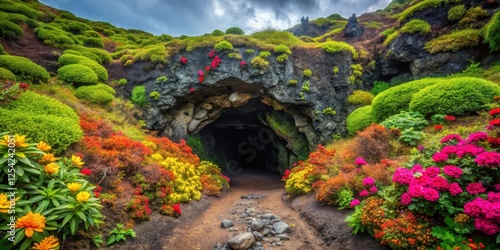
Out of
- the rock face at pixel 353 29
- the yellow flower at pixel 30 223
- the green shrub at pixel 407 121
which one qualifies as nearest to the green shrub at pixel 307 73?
the green shrub at pixel 407 121

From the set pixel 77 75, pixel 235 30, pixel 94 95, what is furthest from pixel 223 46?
pixel 77 75

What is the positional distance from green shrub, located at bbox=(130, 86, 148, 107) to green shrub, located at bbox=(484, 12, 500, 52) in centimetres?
1906

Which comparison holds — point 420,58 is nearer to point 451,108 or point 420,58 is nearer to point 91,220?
point 451,108

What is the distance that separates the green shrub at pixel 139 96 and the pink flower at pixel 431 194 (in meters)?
15.2

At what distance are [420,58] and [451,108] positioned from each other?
7.11 m

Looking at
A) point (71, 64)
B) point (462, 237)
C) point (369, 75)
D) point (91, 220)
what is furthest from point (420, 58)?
point (71, 64)

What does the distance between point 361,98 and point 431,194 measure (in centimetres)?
1211

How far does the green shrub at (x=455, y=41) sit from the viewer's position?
11.9 meters

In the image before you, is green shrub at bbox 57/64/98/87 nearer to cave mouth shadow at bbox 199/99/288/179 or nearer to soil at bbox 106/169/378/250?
cave mouth shadow at bbox 199/99/288/179

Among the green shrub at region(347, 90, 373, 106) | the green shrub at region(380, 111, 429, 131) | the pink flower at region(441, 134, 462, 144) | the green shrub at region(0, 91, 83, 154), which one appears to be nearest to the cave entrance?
the green shrub at region(347, 90, 373, 106)

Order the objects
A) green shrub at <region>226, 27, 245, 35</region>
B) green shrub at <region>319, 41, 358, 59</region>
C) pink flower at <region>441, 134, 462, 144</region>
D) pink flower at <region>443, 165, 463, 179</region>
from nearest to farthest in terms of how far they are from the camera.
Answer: pink flower at <region>443, 165, 463, 179</region>
pink flower at <region>441, 134, 462, 144</region>
green shrub at <region>319, 41, 358, 59</region>
green shrub at <region>226, 27, 245, 35</region>

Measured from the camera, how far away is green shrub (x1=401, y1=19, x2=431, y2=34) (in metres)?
13.8

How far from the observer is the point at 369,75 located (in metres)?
16.2

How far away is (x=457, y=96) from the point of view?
26.4 ft
